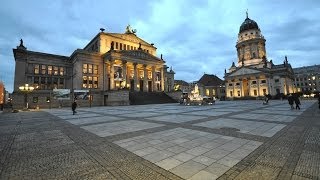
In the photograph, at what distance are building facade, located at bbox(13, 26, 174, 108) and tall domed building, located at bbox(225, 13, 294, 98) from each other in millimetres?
44019

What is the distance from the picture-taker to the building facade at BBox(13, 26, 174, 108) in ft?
133

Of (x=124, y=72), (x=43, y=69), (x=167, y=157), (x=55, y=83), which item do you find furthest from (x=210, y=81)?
(x=167, y=157)

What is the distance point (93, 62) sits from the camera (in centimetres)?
4766

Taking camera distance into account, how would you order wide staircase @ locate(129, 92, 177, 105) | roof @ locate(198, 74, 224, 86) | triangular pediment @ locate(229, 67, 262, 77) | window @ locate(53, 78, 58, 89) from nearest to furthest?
wide staircase @ locate(129, 92, 177, 105), window @ locate(53, 78, 58, 89), triangular pediment @ locate(229, 67, 262, 77), roof @ locate(198, 74, 224, 86)

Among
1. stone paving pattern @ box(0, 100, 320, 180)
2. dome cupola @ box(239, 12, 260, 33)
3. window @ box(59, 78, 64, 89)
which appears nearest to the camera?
stone paving pattern @ box(0, 100, 320, 180)

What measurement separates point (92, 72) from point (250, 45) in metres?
75.0

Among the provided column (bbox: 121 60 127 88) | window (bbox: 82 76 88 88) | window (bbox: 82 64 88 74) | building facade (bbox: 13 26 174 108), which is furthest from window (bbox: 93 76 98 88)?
column (bbox: 121 60 127 88)

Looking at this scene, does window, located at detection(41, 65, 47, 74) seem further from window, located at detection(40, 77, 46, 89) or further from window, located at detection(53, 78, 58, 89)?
window, located at detection(53, 78, 58, 89)

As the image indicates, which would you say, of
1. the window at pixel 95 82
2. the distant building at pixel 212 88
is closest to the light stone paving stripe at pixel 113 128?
the window at pixel 95 82

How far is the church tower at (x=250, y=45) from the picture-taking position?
80938 mm

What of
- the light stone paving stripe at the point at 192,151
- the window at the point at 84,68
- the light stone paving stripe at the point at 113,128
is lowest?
the light stone paving stripe at the point at 192,151

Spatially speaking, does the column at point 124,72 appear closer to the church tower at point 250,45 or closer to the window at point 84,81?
the window at point 84,81

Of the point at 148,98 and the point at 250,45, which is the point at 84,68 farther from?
the point at 250,45

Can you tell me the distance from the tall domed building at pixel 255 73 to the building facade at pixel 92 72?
4402 cm
